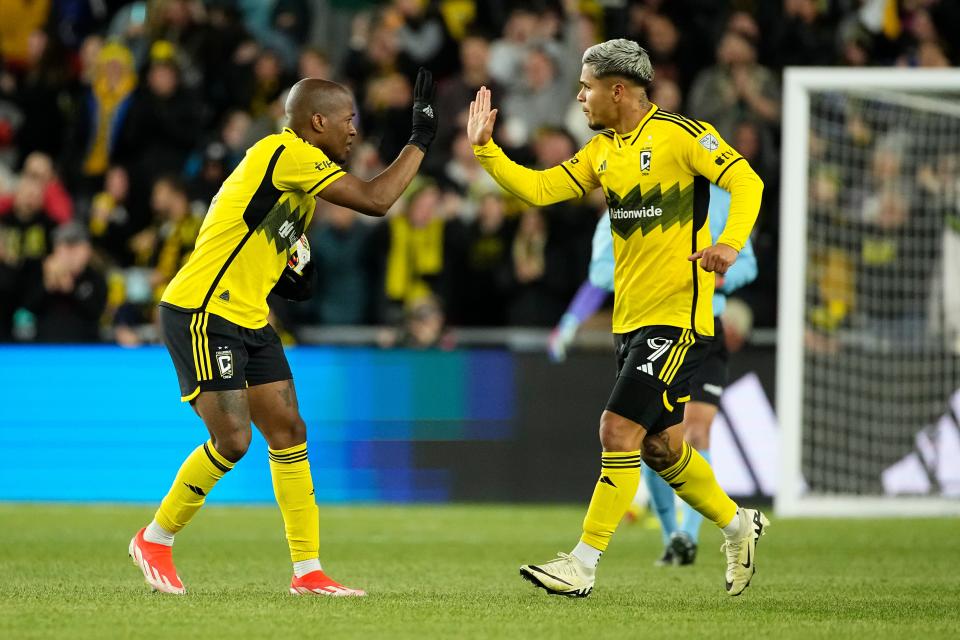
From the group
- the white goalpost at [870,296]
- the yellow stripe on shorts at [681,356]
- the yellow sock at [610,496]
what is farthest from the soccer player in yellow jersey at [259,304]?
→ the white goalpost at [870,296]

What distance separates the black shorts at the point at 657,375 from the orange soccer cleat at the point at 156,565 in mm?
1987

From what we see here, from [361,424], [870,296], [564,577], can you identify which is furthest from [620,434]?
[870,296]

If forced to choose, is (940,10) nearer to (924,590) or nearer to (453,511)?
(453,511)

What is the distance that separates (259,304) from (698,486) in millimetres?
2044

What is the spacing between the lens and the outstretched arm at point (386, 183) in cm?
665

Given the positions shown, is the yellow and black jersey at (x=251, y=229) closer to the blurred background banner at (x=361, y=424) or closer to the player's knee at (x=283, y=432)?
the player's knee at (x=283, y=432)

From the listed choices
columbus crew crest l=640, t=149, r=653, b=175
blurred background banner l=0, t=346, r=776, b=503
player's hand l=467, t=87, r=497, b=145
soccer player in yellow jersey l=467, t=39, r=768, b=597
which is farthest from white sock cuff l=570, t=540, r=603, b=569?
blurred background banner l=0, t=346, r=776, b=503

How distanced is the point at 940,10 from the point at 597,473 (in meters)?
5.95

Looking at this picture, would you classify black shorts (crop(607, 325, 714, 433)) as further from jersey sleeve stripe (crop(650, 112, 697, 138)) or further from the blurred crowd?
the blurred crowd

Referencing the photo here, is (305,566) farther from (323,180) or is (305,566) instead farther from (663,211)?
(663,211)

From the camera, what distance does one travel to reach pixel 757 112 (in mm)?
14320

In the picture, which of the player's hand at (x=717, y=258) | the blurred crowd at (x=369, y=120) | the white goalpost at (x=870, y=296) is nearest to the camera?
the player's hand at (x=717, y=258)

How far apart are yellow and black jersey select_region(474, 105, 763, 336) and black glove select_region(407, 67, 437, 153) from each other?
787mm

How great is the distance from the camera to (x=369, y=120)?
15.3 meters
